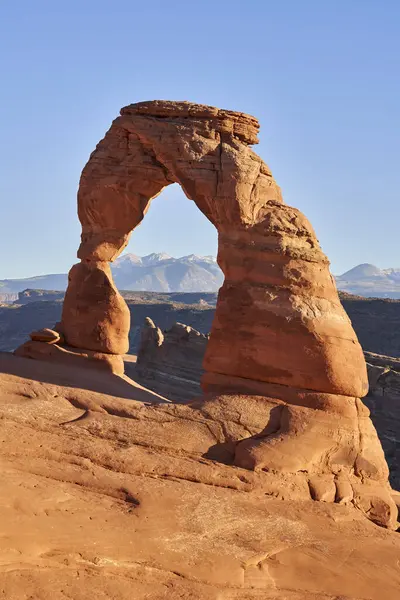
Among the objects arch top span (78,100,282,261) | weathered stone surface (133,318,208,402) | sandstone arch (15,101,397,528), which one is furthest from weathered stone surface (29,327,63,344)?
weathered stone surface (133,318,208,402)

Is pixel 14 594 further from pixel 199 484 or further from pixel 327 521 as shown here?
pixel 327 521

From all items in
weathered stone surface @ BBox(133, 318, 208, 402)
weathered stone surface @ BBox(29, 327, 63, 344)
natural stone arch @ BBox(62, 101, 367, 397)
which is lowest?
weathered stone surface @ BBox(133, 318, 208, 402)

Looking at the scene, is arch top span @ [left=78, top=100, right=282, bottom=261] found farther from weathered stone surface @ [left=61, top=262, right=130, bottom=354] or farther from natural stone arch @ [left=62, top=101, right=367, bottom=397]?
weathered stone surface @ [left=61, top=262, right=130, bottom=354]

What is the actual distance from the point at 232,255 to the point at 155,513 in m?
6.36

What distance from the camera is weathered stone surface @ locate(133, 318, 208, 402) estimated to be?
123 feet

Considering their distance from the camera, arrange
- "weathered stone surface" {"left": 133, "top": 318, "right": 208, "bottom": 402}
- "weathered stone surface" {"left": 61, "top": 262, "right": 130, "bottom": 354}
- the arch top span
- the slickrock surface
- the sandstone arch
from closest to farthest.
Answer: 1. the slickrock surface
2. the sandstone arch
3. the arch top span
4. "weathered stone surface" {"left": 61, "top": 262, "right": 130, "bottom": 354}
5. "weathered stone surface" {"left": 133, "top": 318, "right": 208, "bottom": 402}

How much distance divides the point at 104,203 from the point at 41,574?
10.5 m

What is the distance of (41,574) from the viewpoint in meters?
9.44

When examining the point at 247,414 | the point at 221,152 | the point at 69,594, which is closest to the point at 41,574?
the point at 69,594

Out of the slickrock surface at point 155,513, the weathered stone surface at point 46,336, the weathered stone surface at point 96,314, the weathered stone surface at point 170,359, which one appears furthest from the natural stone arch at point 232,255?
the weathered stone surface at point 170,359

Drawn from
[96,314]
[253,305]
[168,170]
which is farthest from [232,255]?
[96,314]

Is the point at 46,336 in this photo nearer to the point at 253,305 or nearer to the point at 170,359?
the point at 253,305

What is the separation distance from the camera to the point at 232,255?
1680cm

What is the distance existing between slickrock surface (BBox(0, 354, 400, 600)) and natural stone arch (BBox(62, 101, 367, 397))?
1.24 m
